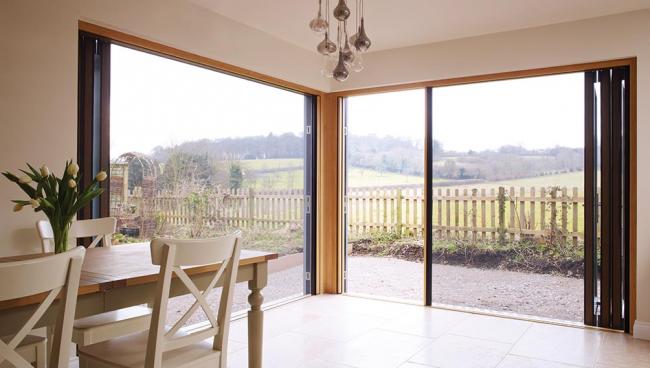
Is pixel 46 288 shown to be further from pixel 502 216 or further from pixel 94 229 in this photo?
pixel 502 216

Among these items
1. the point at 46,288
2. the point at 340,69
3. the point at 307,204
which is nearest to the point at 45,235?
the point at 46,288

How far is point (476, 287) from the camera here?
452 cm

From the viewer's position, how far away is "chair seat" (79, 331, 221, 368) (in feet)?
6.21

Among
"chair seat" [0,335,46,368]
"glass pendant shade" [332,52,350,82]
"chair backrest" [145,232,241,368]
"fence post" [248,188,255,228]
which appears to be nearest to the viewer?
"chair backrest" [145,232,241,368]

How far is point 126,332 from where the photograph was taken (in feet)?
7.57

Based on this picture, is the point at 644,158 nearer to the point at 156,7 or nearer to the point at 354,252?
the point at 354,252

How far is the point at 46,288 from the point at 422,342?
109 inches

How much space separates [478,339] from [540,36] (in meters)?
2.51

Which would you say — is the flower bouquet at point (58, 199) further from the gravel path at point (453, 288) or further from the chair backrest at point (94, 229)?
the gravel path at point (453, 288)

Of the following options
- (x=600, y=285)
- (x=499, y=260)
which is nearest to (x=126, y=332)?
(x=499, y=260)

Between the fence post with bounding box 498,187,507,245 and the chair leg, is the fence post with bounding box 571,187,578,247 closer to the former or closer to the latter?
the fence post with bounding box 498,187,507,245

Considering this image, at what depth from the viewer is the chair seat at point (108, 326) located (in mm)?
2121

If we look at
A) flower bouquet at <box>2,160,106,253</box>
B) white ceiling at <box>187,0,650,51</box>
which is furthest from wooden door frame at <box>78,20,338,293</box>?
flower bouquet at <box>2,160,106,253</box>

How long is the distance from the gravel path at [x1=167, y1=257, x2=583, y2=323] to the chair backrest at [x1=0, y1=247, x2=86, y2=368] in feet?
7.16
